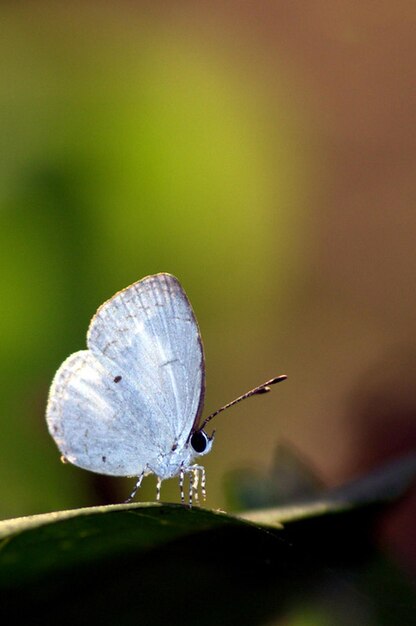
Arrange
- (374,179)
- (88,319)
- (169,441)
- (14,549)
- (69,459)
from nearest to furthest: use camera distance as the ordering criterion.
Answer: (14,549)
(69,459)
(169,441)
(88,319)
(374,179)

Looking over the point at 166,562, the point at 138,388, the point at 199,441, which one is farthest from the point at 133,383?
the point at 166,562

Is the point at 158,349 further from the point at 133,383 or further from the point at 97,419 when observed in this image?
the point at 97,419

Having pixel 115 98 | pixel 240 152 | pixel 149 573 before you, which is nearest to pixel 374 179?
pixel 240 152

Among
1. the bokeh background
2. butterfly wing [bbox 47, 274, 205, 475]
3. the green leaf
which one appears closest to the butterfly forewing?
butterfly wing [bbox 47, 274, 205, 475]

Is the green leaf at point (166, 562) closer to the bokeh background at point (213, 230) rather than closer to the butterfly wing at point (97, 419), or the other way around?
the bokeh background at point (213, 230)

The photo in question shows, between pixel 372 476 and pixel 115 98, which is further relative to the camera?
pixel 115 98

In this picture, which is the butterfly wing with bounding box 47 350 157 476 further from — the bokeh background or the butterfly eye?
the bokeh background

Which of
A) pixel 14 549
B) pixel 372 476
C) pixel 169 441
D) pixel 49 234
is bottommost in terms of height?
pixel 372 476

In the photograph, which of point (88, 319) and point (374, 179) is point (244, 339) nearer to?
point (88, 319)
